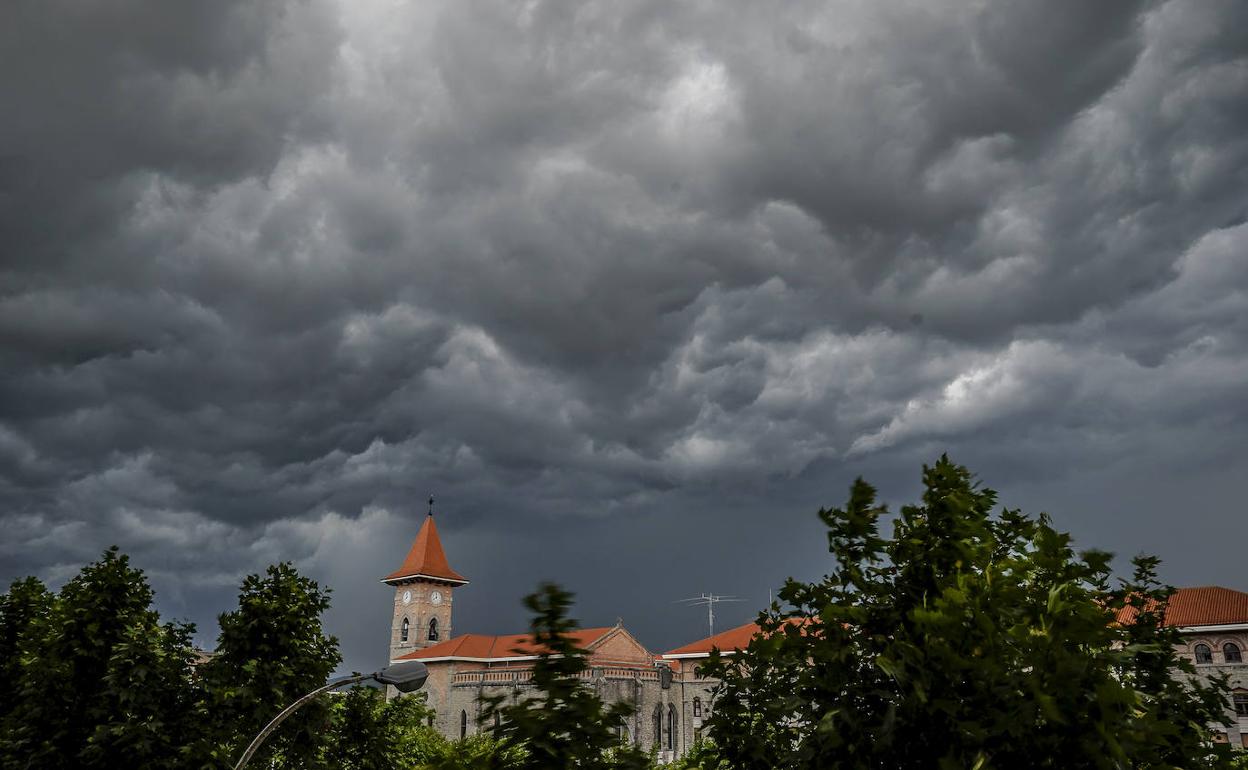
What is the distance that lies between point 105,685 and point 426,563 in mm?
79694

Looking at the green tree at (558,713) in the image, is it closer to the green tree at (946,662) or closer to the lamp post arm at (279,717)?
the green tree at (946,662)

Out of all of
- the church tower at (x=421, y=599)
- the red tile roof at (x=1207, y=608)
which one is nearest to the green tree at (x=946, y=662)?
the red tile roof at (x=1207, y=608)

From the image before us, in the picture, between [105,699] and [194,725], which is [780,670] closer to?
[194,725]

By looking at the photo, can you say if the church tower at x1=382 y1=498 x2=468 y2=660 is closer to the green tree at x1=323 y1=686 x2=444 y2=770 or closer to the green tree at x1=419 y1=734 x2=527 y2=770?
the green tree at x1=323 y1=686 x2=444 y2=770

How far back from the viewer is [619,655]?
8481 cm

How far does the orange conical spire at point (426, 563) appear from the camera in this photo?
99.0m

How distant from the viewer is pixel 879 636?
6598 mm

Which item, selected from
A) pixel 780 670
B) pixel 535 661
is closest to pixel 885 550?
pixel 780 670

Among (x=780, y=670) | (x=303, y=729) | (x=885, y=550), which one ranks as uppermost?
(x=885, y=550)

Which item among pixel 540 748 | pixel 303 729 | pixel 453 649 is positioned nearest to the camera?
pixel 540 748

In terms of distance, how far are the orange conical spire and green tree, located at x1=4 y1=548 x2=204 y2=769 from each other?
7710 cm

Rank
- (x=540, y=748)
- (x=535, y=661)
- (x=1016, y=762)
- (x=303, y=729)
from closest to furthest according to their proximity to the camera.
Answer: (x=540, y=748) < (x=535, y=661) < (x=1016, y=762) < (x=303, y=729)

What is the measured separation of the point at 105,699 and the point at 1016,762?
73.5ft

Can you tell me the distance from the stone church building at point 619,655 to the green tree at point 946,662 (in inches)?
Result: 2031
